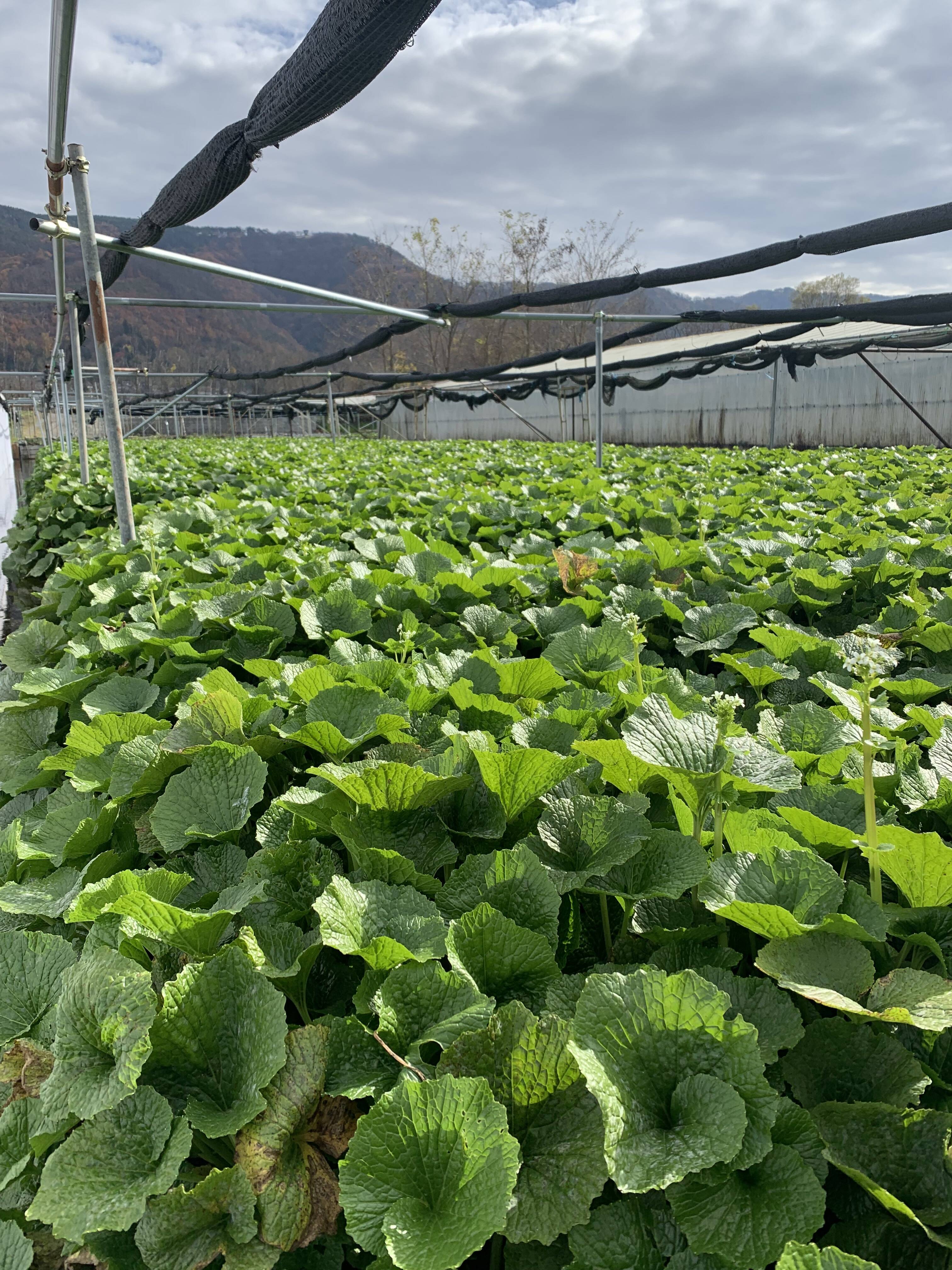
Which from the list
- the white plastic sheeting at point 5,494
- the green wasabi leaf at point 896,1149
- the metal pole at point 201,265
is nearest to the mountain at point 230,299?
the metal pole at point 201,265

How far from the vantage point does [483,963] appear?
955mm

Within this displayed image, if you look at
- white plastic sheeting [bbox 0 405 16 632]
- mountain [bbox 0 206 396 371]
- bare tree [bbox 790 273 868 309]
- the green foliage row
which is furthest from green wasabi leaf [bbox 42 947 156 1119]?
bare tree [bbox 790 273 868 309]

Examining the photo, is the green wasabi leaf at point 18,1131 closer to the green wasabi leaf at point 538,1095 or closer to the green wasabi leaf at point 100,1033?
the green wasabi leaf at point 100,1033

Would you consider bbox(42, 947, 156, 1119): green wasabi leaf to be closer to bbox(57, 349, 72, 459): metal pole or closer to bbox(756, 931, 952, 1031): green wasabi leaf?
bbox(756, 931, 952, 1031): green wasabi leaf

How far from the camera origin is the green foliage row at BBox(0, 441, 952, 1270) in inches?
29.9

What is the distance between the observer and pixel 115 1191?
0.78m

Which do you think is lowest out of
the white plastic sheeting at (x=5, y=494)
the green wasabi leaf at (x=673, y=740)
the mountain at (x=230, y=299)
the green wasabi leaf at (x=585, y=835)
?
the white plastic sheeting at (x=5, y=494)

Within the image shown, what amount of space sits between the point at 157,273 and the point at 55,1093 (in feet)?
396

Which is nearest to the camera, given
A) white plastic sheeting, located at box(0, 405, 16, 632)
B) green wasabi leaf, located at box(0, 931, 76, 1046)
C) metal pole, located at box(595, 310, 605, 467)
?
green wasabi leaf, located at box(0, 931, 76, 1046)

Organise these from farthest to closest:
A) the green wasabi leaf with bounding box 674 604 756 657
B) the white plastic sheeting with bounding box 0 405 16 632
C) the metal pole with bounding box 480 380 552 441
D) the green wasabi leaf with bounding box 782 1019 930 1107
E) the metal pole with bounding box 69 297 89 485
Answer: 1. the metal pole with bounding box 480 380 552 441
2. the white plastic sheeting with bounding box 0 405 16 632
3. the metal pole with bounding box 69 297 89 485
4. the green wasabi leaf with bounding box 674 604 756 657
5. the green wasabi leaf with bounding box 782 1019 930 1107

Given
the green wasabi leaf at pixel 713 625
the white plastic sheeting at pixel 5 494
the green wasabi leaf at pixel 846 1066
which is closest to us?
the green wasabi leaf at pixel 846 1066

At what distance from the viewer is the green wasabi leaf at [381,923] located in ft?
3.06

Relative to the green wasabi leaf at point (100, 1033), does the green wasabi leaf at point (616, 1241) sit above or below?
below

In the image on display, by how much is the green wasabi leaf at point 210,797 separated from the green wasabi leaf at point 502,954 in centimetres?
48
